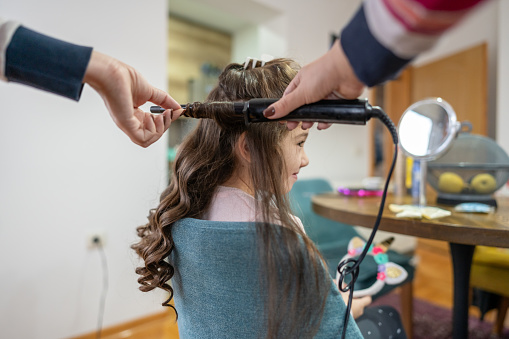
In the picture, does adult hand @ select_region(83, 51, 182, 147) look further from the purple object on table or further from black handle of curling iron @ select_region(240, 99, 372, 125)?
the purple object on table

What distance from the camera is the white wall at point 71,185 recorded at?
136 centimetres

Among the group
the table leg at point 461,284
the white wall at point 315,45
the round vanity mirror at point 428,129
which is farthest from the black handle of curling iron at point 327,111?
the white wall at point 315,45

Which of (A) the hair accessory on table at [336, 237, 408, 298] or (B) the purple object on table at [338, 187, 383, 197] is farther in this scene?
(B) the purple object on table at [338, 187, 383, 197]

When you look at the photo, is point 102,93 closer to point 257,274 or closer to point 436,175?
point 257,274

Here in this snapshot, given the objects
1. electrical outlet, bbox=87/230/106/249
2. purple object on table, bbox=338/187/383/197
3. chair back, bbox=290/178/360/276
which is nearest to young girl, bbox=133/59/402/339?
purple object on table, bbox=338/187/383/197

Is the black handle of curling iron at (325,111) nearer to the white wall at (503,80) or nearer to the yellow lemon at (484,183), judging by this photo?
the yellow lemon at (484,183)

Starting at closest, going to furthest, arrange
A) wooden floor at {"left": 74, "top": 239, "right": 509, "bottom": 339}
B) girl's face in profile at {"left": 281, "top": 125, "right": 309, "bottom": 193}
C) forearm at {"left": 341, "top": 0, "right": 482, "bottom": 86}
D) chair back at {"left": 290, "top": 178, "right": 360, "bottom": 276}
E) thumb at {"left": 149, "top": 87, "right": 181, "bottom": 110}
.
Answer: forearm at {"left": 341, "top": 0, "right": 482, "bottom": 86}
thumb at {"left": 149, "top": 87, "right": 181, "bottom": 110}
girl's face in profile at {"left": 281, "top": 125, "right": 309, "bottom": 193}
chair back at {"left": 290, "top": 178, "right": 360, "bottom": 276}
wooden floor at {"left": 74, "top": 239, "right": 509, "bottom": 339}

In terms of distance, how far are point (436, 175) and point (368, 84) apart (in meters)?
0.91

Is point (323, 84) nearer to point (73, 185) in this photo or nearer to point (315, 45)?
point (73, 185)

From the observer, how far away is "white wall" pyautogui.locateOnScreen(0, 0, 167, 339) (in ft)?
4.47

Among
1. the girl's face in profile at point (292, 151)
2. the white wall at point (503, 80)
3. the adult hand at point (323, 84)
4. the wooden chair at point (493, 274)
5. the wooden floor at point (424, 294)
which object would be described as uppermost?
the white wall at point (503, 80)

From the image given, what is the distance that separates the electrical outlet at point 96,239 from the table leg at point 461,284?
1510mm

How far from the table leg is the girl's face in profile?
2.13 ft

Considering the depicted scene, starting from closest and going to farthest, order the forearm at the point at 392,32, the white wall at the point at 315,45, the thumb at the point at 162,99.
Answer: the forearm at the point at 392,32
the thumb at the point at 162,99
the white wall at the point at 315,45
